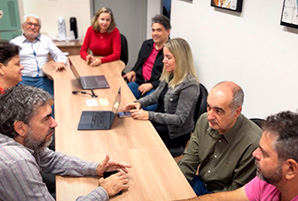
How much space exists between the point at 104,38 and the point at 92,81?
1026mm

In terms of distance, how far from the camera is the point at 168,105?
2.68 metres

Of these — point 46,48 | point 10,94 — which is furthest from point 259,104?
point 46,48

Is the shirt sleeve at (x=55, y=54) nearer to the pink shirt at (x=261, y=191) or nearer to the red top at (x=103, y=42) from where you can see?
the red top at (x=103, y=42)

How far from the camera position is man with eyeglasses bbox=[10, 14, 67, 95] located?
3660 millimetres

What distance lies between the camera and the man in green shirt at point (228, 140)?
1.82 metres

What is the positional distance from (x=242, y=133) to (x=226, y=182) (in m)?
0.33

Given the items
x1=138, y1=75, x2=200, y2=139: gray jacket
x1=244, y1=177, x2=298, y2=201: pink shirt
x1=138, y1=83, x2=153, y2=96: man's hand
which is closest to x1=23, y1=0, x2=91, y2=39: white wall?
x1=138, y1=83, x2=153, y2=96: man's hand

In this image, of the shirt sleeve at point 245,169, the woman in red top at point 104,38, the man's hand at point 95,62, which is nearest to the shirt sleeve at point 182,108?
the shirt sleeve at point 245,169

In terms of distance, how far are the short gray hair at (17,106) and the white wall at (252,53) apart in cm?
152

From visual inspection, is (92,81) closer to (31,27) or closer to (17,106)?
(31,27)

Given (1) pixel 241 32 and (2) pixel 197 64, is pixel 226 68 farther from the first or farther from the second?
(2) pixel 197 64

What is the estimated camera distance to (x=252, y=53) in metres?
2.37

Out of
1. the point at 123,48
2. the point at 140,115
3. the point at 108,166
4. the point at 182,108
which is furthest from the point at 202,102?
the point at 123,48

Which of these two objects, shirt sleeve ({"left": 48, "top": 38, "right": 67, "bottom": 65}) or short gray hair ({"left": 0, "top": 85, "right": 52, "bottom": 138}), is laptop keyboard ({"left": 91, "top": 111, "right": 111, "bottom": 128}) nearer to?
short gray hair ({"left": 0, "top": 85, "right": 52, "bottom": 138})
